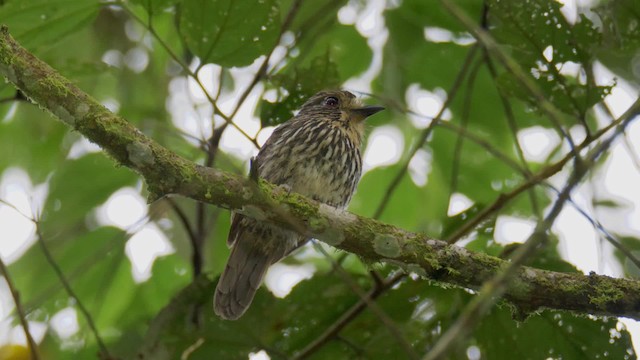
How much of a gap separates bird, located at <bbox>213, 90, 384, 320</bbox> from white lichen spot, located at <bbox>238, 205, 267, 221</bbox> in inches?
32.7

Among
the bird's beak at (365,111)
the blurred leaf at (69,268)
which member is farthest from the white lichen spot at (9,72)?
the bird's beak at (365,111)

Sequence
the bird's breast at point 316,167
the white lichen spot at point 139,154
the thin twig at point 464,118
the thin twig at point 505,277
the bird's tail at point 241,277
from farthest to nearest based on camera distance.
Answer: the bird's breast at point 316,167, the thin twig at point 464,118, the bird's tail at point 241,277, the white lichen spot at point 139,154, the thin twig at point 505,277

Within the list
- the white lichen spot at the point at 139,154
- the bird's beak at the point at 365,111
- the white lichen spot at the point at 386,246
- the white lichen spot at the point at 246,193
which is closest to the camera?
the white lichen spot at the point at 139,154

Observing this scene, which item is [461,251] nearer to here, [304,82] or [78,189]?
[304,82]

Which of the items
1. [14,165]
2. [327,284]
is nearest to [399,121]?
[327,284]

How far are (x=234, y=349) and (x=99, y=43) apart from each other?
79.4 inches

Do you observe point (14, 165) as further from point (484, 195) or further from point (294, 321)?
point (484, 195)

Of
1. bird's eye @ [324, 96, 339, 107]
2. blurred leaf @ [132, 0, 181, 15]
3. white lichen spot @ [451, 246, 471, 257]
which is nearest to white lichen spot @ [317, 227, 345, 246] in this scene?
white lichen spot @ [451, 246, 471, 257]

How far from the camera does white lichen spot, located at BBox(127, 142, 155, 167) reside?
246cm

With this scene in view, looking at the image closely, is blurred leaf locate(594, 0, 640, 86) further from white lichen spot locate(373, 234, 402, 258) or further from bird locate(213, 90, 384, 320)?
bird locate(213, 90, 384, 320)

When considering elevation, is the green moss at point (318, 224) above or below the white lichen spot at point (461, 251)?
above

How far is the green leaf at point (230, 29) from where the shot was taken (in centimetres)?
281

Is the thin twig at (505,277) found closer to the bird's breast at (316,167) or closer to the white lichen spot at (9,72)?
the white lichen spot at (9,72)

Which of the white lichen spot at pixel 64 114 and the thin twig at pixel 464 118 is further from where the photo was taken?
the thin twig at pixel 464 118
